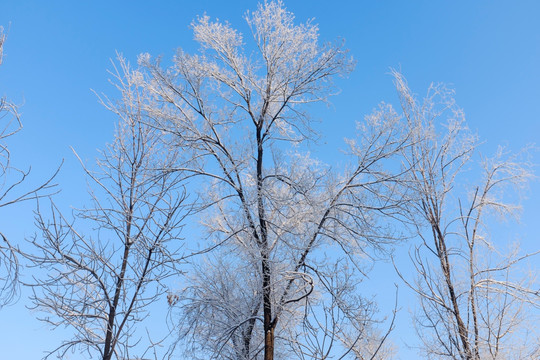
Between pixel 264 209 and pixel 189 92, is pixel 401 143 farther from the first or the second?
pixel 189 92

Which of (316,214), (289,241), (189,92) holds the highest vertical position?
(189,92)

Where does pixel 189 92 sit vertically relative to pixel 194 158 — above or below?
above

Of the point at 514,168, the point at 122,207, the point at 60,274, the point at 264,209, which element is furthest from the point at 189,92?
the point at 514,168

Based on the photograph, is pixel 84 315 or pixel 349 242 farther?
pixel 349 242

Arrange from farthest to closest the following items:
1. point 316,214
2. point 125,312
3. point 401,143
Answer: point 401,143, point 316,214, point 125,312

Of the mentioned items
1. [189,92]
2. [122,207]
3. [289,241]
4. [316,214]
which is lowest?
[122,207]

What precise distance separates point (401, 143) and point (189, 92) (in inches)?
145

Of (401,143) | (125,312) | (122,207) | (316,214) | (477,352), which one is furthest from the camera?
(401,143)

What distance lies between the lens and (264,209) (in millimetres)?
7496

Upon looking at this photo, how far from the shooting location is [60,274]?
4.82 metres

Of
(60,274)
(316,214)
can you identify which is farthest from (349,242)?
(60,274)

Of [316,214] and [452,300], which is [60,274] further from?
[452,300]

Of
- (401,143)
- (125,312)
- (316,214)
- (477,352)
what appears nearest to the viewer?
(125,312)

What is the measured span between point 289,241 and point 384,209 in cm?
171
